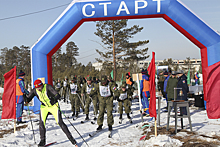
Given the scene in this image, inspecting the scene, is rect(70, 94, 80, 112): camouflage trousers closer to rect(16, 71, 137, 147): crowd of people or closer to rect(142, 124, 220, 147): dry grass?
rect(16, 71, 137, 147): crowd of people

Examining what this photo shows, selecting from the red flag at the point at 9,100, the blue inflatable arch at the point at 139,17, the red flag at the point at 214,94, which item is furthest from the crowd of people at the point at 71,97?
the red flag at the point at 214,94

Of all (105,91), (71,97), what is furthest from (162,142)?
(71,97)

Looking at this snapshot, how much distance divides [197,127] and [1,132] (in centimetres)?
646

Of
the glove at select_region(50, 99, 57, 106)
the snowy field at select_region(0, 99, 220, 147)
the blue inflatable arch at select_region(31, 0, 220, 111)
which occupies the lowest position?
the snowy field at select_region(0, 99, 220, 147)

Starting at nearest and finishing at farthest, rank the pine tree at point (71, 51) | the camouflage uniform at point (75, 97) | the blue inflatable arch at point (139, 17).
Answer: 1. the blue inflatable arch at point (139, 17)
2. the camouflage uniform at point (75, 97)
3. the pine tree at point (71, 51)

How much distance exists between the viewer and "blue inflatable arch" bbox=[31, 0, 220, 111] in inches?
372

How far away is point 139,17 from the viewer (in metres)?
10.1

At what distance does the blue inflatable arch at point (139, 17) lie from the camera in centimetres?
945

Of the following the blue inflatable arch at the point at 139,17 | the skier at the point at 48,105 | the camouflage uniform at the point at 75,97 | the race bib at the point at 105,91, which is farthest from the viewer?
the camouflage uniform at the point at 75,97

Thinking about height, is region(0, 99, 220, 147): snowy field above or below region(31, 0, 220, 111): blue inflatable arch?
below

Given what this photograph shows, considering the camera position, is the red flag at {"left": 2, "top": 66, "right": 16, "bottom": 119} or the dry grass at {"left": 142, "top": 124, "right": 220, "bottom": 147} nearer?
the dry grass at {"left": 142, "top": 124, "right": 220, "bottom": 147}

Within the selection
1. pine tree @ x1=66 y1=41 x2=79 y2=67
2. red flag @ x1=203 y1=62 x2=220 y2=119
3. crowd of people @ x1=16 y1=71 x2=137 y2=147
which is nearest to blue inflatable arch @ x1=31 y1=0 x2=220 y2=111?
Answer: crowd of people @ x1=16 y1=71 x2=137 y2=147

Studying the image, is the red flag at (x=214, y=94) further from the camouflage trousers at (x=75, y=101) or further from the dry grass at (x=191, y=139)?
the camouflage trousers at (x=75, y=101)

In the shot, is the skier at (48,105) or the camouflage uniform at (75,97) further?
the camouflage uniform at (75,97)
